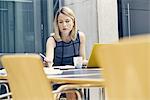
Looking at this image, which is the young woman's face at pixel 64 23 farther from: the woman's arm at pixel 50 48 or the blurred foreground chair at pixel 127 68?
the blurred foreground chair at pixel 127 68

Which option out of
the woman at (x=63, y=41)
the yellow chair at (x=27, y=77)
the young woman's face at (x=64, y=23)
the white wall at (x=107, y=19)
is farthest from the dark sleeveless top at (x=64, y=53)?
the yellow chair at (x=27, y=77)

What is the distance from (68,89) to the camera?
246 cm

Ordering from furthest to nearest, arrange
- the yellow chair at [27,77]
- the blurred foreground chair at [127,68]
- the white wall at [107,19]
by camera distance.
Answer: the white wall at [107,19], the yellow chair at [27,77], the blurred foreground chair at [127,68]

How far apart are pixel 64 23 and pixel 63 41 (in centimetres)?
20

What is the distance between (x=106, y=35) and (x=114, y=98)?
463cm

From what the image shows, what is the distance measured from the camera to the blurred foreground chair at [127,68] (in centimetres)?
82

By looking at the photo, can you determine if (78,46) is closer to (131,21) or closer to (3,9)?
(131,21)

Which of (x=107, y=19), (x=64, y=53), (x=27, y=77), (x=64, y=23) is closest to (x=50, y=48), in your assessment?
(x=64, y=53)

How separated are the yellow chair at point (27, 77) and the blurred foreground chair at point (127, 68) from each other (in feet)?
2.15

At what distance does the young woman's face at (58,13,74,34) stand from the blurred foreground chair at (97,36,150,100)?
9.48 feet

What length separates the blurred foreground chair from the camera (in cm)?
82

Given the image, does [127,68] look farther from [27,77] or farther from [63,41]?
[63,41]

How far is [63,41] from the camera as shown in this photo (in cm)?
389

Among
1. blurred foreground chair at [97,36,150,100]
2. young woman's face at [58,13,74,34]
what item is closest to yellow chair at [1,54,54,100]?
blurred foreground chair at [97,36,150,100]
